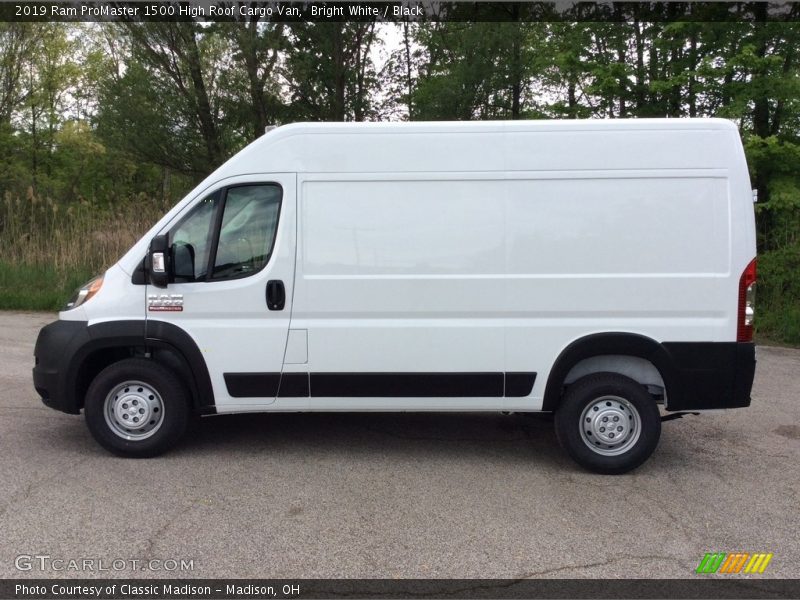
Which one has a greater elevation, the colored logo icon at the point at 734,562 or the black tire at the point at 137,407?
the black tire at the point at 137,407

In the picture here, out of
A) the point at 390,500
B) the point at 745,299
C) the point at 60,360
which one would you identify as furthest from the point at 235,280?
the point at 745,299

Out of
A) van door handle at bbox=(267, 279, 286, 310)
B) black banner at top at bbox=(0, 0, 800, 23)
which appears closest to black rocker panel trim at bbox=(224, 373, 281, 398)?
van door handle at bbox=(267, 279, 286, 310)

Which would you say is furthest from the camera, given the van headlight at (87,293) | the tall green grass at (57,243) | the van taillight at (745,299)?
the tall green grass at (57,243)

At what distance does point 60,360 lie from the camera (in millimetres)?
5297

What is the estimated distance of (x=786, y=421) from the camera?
6828 millimetres

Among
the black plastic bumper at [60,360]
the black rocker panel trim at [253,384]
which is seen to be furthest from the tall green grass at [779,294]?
the black plastic bumper at [60,360]

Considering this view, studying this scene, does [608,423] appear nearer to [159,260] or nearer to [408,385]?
[408,385]

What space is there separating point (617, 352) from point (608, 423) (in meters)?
0.52

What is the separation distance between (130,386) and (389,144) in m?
2.54

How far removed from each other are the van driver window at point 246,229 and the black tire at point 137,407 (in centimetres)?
87

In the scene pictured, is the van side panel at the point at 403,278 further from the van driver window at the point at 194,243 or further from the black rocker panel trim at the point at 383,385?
the van driver window at the point at 194,243

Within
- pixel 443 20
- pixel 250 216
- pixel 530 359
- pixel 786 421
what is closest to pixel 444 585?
pixel 530 359

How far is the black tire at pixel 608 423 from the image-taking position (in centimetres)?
518

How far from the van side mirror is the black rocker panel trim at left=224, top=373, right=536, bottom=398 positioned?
0.81 metres
